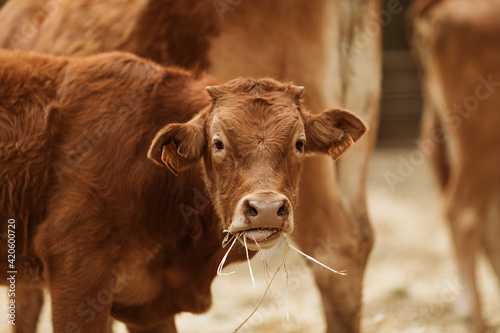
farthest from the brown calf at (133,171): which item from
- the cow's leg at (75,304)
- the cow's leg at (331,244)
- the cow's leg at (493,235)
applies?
the cow's leg at (493,235)

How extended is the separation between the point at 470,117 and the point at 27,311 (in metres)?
4.16

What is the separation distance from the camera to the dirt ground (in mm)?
6383

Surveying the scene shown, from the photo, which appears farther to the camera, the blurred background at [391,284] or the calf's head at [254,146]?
the blurred background at [391,284]

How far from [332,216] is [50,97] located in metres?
1.97

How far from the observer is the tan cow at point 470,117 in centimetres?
663

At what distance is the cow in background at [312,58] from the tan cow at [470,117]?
1.88 meters

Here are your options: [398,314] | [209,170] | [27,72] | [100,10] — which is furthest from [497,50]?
[27,72]

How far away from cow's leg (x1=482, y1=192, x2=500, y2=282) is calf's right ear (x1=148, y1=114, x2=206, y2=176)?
4254mm

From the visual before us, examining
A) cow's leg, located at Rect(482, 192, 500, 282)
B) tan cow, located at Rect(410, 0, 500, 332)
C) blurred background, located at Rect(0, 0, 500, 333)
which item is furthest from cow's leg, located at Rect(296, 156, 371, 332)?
cow's leg, located at Rect(482, 192, 500, 282)

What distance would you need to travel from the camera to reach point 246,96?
3607mm

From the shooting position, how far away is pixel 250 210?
3.20m

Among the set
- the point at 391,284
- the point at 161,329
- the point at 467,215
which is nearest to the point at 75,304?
the point at 161,329

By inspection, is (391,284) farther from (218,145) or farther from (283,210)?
(283,210)

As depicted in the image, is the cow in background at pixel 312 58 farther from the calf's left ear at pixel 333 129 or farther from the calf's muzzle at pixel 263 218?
the calf's muzzle at pixel 263 218
